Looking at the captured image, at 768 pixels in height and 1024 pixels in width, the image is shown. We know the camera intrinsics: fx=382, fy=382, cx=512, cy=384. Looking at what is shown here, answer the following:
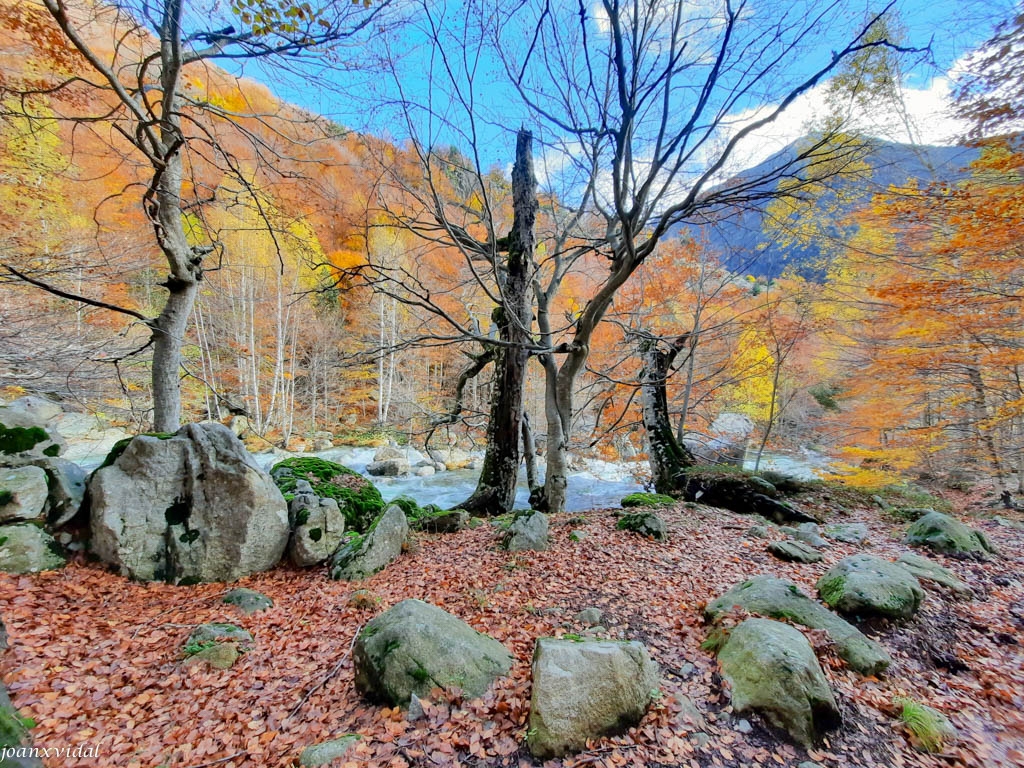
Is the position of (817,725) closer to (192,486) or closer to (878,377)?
(192,486)

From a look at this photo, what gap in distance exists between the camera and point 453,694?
84.0 inches

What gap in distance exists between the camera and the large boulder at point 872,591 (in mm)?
2802

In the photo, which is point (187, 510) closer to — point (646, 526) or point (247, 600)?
point (247, 600)

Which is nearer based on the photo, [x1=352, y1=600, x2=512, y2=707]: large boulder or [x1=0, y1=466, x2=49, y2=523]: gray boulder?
[x1=352, y1=600, x2=512, y2=707]: large boulder

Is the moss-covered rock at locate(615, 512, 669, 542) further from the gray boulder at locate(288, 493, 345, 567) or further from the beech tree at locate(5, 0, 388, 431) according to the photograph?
the beech tree at locate(5, 0, 388, 431)

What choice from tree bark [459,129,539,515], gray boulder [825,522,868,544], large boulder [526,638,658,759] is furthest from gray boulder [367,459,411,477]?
large boulder [526,638,658,759]

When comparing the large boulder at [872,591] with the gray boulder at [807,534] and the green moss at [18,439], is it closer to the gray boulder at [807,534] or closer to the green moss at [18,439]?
the gray boulder at [807,534]

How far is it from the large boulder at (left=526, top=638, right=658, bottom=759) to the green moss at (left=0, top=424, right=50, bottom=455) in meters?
4.93

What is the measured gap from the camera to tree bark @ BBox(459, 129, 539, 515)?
19.9 ft

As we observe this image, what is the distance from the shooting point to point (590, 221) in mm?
7582

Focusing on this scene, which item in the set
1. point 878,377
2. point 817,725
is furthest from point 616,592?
point 878,377

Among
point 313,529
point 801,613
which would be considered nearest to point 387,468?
point 313,529

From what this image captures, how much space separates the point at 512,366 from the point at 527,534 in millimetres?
2765

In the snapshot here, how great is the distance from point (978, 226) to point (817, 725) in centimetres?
685
